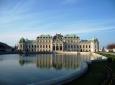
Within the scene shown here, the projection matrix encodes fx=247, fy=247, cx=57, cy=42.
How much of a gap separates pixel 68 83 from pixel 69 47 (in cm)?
15514

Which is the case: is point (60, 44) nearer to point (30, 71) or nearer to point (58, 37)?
point (58, 37)

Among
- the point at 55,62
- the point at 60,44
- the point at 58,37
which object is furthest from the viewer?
the point at 58,37

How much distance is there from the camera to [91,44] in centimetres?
17975

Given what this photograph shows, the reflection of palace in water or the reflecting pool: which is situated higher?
the reflection of palace in water

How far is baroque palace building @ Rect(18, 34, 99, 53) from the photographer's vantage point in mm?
174625

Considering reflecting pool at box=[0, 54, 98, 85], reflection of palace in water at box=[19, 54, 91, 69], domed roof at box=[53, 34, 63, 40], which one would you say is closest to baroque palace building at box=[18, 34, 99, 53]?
domed roof at box=[53, 34, 63, 40]

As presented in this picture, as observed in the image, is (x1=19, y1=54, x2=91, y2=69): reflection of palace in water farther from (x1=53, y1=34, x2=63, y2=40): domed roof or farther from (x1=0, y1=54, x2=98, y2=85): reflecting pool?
(x1=53, y1=34, x2=63, y2=40): domed roof

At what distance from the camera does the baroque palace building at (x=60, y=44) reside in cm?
17462

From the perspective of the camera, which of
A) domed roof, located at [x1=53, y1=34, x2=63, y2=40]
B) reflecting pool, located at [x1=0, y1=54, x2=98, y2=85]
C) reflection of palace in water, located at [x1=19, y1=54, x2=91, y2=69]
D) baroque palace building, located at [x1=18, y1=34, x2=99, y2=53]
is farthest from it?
domed roof, located at [x1=53, y1=34, x2=63, y2=40]

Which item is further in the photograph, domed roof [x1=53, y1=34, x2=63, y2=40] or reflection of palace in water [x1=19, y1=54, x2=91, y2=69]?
domed roof [x1=53, y1=34, x2=63, y2=40]

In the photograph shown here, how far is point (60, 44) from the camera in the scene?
17312 cm

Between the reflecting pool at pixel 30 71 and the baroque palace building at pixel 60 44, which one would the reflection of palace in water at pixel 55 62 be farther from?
the baroque palace building at pixel 60 44

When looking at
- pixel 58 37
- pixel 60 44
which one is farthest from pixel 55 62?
pixel 58 37

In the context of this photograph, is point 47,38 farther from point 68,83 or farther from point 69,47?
point 68,83
